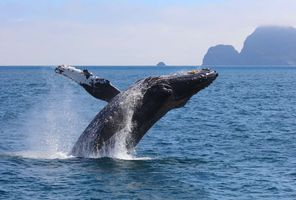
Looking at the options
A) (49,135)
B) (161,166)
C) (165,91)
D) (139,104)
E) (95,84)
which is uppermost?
(95,84)

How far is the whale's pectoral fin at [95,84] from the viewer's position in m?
17.2

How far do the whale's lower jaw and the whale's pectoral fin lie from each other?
0.99 ft

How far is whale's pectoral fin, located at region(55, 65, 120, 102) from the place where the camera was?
1716 cm

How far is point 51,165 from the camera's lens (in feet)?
56.1

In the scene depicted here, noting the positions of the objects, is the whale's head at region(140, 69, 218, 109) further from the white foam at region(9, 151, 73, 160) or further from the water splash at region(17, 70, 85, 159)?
the water splash at region(17, 70, 85, 159)

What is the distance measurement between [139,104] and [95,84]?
4.67 ft

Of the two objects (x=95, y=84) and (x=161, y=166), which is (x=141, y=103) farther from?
(x=161, y=166)

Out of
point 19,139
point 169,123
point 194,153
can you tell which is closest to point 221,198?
point 194,153

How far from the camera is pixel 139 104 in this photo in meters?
16.7

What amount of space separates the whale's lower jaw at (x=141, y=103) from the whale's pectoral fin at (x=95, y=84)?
0.30m

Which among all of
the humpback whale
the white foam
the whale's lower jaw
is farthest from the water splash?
the whale's lower jaw

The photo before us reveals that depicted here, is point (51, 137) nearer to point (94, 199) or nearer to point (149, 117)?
point (149, 117)

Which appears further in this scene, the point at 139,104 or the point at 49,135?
the point at 49,135

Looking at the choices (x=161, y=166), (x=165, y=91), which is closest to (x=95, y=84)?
(x=165, y=91)
